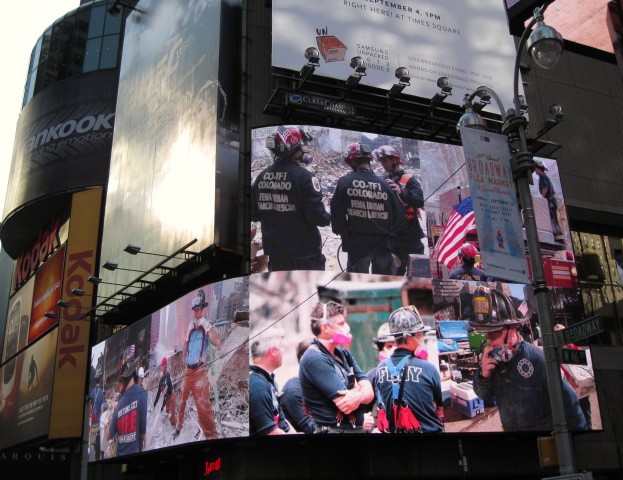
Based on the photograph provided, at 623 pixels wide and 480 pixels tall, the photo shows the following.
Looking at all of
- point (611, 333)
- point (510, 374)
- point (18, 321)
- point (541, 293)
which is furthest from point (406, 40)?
point (18, 321)

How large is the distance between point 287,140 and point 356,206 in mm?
3495

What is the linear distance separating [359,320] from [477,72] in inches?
540

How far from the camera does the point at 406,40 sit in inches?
1185

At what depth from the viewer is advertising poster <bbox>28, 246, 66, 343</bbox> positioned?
4238 cm

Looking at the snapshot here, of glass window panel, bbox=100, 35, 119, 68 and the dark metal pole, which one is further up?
glass window panel, bbox=100, 35, 119, 68

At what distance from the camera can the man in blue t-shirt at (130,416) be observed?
27.1 metres

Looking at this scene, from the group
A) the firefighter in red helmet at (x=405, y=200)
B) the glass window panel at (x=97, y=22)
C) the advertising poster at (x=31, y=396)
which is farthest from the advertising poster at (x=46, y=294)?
the firefighter in red helmet at (x=405, y=200)

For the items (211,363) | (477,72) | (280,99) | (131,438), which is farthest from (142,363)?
(477,72)

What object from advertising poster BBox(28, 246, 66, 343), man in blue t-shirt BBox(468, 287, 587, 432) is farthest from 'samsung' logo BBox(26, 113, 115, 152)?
man in blue t-shirt BBox(468, 287, 587, 432)

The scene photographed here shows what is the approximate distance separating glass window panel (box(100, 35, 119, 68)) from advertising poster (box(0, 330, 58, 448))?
18.5 metres

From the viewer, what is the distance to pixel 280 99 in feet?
89.1

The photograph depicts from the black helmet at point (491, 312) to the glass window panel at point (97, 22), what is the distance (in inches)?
1399

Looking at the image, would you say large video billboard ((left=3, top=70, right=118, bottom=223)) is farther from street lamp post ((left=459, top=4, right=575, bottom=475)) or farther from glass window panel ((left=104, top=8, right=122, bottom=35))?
street lamp post ((left=459, top=4, right=575, bottom=475))

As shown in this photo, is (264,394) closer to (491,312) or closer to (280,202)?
(280,202)
